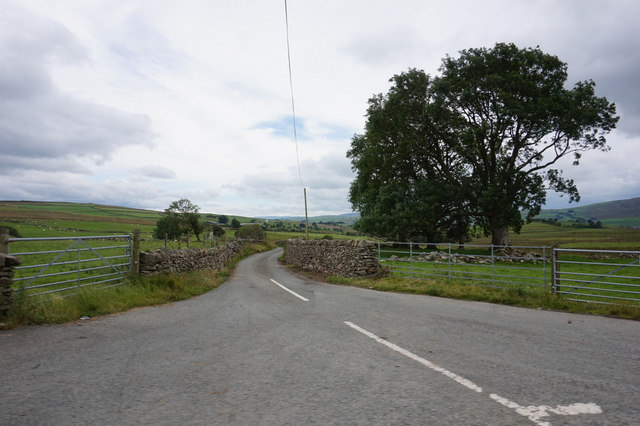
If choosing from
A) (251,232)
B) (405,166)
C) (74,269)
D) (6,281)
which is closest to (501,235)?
(405,166)

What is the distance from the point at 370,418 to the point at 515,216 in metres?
26.9

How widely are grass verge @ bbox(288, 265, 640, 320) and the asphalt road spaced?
101 centimetres

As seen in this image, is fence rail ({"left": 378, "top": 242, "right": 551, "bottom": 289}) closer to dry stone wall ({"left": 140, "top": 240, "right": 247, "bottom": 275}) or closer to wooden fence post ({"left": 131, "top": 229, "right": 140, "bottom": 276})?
dry stone wall ({"left": 140, "top": 240, "right": 247, "bottom": 275})

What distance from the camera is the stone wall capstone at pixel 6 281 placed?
20.5 feet

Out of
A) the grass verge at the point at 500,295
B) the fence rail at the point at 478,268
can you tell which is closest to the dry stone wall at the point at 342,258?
the fence rail at the point at 478,268

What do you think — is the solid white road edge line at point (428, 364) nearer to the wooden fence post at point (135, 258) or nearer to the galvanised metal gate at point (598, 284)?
the galvanised metal gate at point (598, 284)

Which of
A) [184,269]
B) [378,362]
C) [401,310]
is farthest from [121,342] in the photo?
[184,269]

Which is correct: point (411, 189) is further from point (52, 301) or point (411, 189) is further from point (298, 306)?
point (52, 301)

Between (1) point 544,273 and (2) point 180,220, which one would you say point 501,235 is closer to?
(1) point 544,273

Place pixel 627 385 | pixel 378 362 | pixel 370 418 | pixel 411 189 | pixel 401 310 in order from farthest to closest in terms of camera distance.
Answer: pixel 411 189 < pixel 401 310 < pixel 378 362 < pixel 627 385 < pixel 370 418

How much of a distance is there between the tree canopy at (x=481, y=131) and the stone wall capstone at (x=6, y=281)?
951 inches

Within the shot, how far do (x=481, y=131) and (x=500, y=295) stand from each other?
1710cm

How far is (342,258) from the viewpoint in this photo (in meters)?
17.9

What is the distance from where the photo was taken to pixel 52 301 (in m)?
7.14
